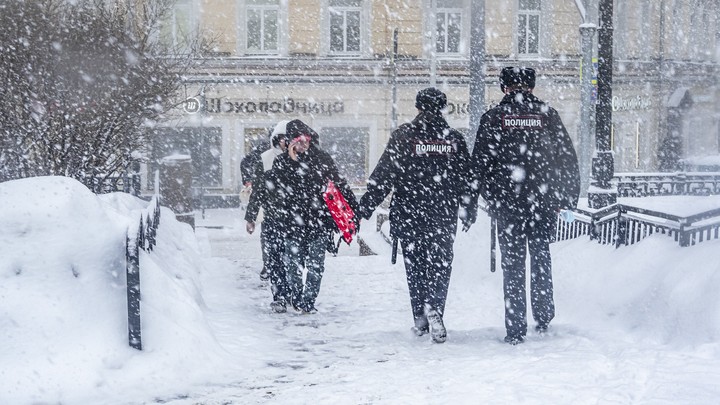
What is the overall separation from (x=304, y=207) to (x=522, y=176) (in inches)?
85.1

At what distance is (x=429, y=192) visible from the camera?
6559 millimetres

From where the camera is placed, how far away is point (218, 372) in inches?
224

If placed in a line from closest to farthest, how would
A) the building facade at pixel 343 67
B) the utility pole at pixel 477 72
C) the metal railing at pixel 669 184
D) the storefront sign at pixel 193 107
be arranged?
the utility pole at pixel 477 72 < the metal railing at pixel 669 184 < the storefront sign at pixel 193 107 < the building facade at pixel 343 67

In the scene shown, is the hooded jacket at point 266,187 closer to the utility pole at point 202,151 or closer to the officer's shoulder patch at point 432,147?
the officer's shoulder patch at point 432,147

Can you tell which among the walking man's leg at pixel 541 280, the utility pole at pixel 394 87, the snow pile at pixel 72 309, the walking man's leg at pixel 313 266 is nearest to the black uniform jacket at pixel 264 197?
the walking man's leg at pixel 313 266

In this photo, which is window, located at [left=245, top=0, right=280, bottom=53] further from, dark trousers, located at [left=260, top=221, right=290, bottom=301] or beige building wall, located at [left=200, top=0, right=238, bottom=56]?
dark trousers, located at [left=260, top=221, right=290, bottom=301]

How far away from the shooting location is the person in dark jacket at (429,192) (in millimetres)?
6535

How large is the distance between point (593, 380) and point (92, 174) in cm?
706

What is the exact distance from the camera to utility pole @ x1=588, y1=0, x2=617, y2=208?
10.2 metres

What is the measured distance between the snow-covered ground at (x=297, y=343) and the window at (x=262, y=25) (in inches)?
695

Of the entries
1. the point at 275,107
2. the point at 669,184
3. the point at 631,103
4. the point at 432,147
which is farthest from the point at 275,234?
the point at 631,103

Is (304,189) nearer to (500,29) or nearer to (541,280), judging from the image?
(541,280)

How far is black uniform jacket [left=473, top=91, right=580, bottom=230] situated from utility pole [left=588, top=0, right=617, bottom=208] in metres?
4.11

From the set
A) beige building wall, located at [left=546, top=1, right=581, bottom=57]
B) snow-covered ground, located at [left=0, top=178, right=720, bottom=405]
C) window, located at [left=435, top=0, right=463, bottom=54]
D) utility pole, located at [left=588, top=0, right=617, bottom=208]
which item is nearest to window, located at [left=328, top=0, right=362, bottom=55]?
window, located at [left=435, top=0, right=463, bottom=54]
